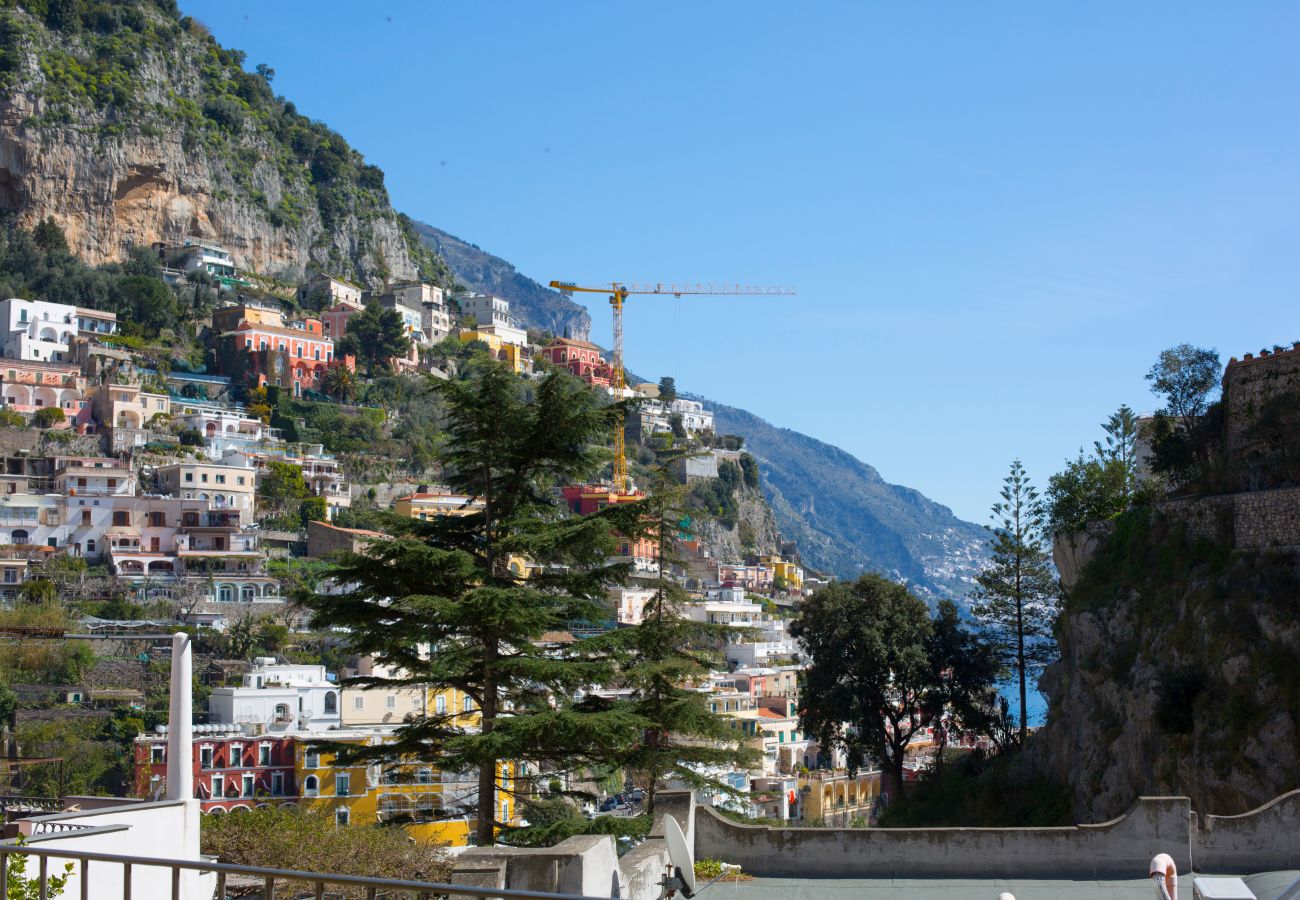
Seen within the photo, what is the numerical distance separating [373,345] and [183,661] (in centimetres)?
10802

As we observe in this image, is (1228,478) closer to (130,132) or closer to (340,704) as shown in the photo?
(340,704)

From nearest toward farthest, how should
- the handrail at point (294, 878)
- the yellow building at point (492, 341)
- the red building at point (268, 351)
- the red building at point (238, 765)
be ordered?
1. the handrail at point (294, 878)
2. the red building at point (238, 765)
3. the red building at point (268, 351)
4. the yellow building at point (492, 341)

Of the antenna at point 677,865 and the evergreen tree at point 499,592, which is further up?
the evergreen tree at point 499,592

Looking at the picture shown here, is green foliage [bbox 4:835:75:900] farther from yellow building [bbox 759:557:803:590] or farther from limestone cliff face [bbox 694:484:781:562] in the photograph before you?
yellow building [bbox 759:557:803:590]

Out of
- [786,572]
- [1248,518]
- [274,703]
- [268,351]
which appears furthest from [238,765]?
[786,572]

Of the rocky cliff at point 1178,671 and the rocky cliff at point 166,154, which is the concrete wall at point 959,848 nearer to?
the rocky cliff at point 1178,671

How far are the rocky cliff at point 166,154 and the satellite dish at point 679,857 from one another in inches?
4378

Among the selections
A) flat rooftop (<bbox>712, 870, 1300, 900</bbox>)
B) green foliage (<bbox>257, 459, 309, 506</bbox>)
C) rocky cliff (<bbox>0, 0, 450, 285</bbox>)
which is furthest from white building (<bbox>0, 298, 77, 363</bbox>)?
flat rooftop (<bbox>712, 870, 1300, 900</bbox>)

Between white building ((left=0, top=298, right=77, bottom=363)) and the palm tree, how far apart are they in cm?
1889

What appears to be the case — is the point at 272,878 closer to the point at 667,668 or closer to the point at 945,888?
the point at 945,888

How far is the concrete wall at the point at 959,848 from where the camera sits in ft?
33.0

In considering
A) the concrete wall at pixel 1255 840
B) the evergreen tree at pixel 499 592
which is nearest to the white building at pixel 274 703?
the evergreen tree at pixel 499 592

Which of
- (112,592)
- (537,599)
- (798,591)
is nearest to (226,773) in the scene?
(112,592)

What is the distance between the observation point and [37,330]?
94.7m
